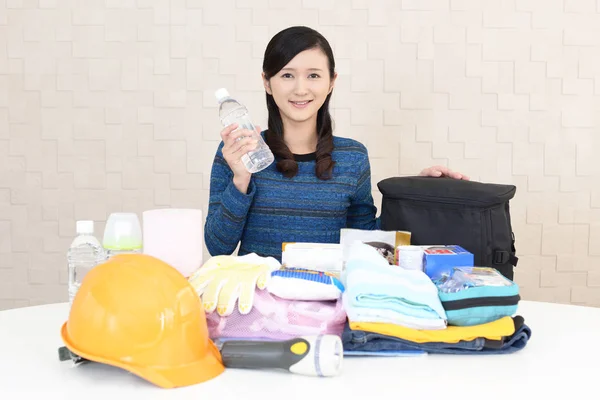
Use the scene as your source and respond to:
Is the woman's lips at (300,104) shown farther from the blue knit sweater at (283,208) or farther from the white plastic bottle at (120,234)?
the white plastic bottle at (120,234)

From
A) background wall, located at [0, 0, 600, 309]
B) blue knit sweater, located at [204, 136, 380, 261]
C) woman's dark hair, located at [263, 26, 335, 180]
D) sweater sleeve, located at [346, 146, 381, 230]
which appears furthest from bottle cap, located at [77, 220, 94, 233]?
background wall, located at [0, 0, 600, 309]

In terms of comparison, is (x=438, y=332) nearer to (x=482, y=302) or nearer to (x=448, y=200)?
(x=482, y=302)

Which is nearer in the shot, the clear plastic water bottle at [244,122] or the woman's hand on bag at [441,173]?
the clear plastic water bottle at [244,122]

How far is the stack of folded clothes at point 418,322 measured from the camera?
1.00 meters

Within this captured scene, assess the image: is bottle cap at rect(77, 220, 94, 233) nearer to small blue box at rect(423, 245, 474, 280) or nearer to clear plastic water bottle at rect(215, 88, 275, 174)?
clear plastic water bottle at rect(215, 88, 275, 174)

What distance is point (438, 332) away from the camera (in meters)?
1.01

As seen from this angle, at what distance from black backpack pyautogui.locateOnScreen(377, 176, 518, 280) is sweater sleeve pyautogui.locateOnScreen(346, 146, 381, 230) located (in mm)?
312

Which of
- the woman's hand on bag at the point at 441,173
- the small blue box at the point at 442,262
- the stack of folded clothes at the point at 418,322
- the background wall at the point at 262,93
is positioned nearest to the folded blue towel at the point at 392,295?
the stack of folded clothes at the point at 418,322

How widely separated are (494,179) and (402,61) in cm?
59


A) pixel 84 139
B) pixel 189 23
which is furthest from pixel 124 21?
pixel 84 139

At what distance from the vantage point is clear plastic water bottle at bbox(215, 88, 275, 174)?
134cm

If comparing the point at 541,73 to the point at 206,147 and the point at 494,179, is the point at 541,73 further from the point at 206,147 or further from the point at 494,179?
the point at 206,147

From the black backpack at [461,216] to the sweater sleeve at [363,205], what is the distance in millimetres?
312

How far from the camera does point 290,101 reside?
1.79m
